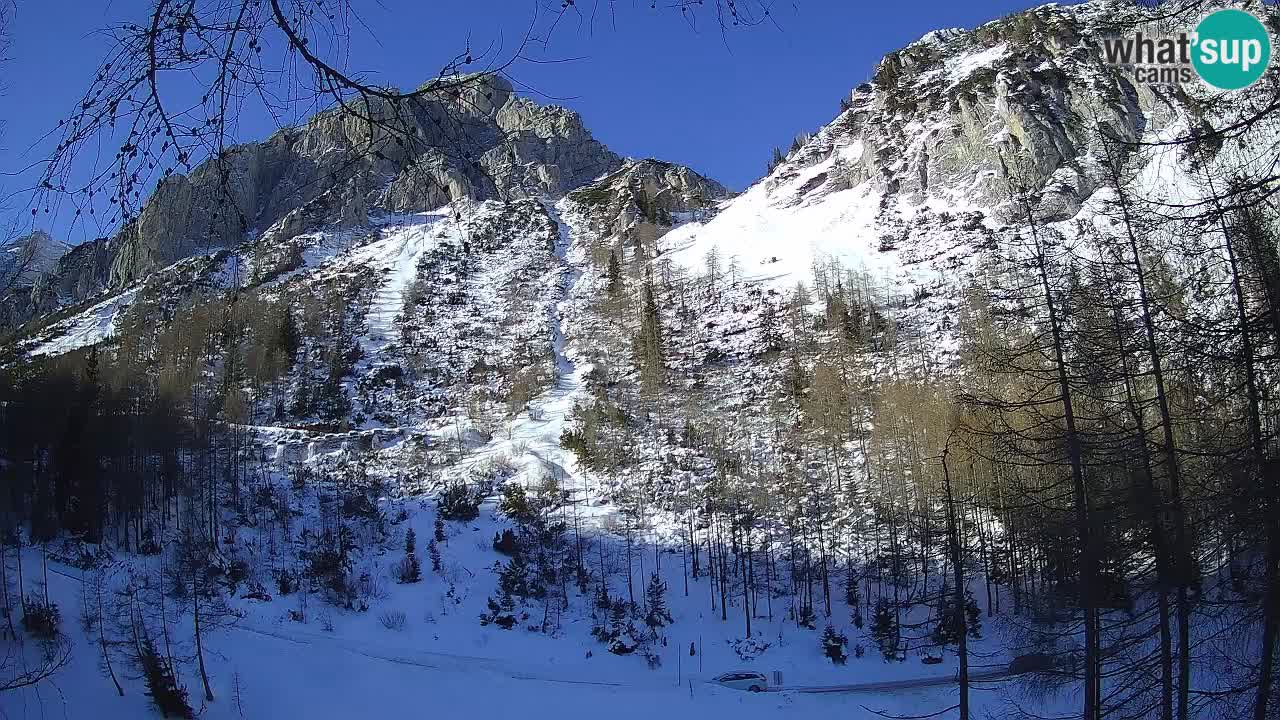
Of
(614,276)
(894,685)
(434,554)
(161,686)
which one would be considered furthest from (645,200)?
(161,686)

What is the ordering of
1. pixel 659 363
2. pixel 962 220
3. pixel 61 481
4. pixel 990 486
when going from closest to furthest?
pixel 990 486 → pixel 61 481 → pixel 659 363 → pixel 962 220

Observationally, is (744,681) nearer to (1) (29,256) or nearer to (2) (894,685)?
(2) (894,685)

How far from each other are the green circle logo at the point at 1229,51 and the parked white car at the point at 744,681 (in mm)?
19777

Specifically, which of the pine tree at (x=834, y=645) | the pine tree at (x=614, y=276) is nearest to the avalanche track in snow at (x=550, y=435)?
the pine tree at (x=614, y=276)

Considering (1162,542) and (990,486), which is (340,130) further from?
(990,486)

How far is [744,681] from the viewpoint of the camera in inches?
851

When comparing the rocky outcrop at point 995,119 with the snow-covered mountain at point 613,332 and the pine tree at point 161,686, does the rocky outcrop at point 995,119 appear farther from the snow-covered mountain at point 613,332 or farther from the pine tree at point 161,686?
the pine tree at point 161,686

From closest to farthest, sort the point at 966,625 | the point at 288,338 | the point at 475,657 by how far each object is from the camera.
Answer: the point at 475,657 < the point at 966,625 < the point at 288,338

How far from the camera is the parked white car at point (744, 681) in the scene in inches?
831

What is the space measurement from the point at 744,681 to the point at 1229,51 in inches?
817

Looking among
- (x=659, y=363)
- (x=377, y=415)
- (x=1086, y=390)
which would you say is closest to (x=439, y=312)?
(x=377, y=415)

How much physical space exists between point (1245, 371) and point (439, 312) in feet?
212

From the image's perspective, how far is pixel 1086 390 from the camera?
939 centimetres

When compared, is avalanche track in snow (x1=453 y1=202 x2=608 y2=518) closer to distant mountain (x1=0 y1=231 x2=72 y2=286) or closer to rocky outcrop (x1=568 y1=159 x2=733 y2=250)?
rocky outcrop (x1=568 y1=159 x2=733 y2=250)
